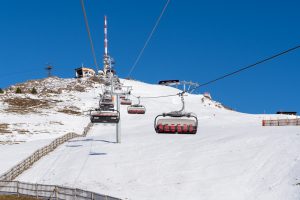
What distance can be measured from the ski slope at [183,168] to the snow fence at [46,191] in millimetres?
3895

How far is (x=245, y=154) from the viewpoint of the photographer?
125 feet

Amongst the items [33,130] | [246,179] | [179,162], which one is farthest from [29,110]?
[246,179]

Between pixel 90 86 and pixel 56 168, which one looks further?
pixel 90 86

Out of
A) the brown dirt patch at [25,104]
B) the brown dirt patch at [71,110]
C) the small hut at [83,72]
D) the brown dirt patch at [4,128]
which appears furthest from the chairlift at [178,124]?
the small hut at [83,72]

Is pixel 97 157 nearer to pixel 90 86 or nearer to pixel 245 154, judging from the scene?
pixel 245 154

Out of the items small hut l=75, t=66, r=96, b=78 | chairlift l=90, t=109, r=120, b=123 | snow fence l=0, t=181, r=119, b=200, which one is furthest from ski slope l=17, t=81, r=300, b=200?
small hut l=75, t=66, r=96, b=78

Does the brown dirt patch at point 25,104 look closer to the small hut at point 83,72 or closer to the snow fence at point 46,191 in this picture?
the small hut at point 83,72

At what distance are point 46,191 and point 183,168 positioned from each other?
475 inches

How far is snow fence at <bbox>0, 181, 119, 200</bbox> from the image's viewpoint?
85.4 ft

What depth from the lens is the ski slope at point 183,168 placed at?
3019 cm

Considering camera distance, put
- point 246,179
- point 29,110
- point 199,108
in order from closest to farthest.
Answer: point 246,179 < point 29,110 < point 199,108

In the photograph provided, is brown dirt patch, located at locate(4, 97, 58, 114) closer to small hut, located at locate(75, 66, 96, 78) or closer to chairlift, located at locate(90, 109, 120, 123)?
small hut, located at locate(75, 66, 96, 78)

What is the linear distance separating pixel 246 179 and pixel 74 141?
100 feet

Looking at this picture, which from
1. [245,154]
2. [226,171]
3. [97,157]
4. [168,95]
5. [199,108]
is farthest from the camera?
[168,95]
